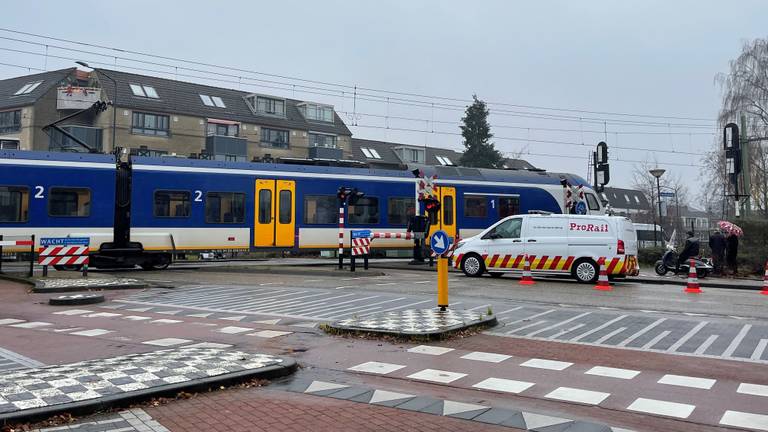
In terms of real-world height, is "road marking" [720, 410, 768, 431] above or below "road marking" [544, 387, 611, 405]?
below

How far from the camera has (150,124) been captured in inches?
1924

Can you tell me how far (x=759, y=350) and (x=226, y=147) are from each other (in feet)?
155

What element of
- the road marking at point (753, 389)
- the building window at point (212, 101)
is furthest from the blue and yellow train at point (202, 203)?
the building window at point (212, 101)

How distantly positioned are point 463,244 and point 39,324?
1259cm

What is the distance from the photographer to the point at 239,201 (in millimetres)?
21453

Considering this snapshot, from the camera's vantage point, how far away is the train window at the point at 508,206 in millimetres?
26516

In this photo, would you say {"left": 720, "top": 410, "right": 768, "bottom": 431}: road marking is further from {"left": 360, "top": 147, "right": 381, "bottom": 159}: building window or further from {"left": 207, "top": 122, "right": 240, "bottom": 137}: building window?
{"left": 360, "top": 147, "right": 381, "bottom": 159}: building window

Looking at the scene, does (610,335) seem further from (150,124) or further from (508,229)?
(150,124)

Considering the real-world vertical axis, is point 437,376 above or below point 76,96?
below

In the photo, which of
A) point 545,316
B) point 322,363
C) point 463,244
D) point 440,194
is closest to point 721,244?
point 463,244

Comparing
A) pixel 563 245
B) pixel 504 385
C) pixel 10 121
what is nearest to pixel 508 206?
pixel 563 245

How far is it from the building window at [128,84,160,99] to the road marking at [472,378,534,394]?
160ft

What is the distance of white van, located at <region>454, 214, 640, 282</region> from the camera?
17219 millimetres

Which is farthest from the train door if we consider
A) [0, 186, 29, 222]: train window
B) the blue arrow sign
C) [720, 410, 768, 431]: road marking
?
[720, 410, 768, 431]: road marking
